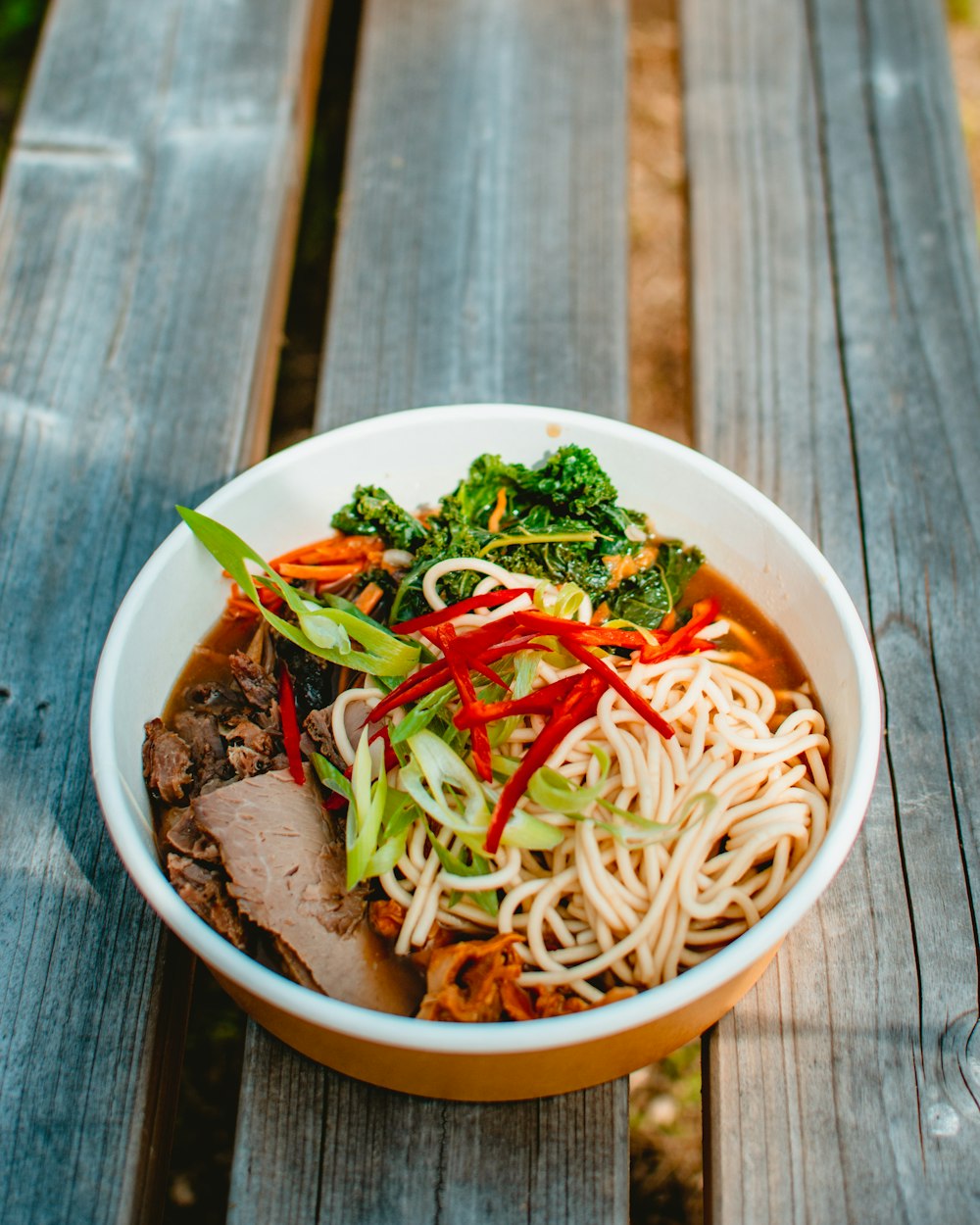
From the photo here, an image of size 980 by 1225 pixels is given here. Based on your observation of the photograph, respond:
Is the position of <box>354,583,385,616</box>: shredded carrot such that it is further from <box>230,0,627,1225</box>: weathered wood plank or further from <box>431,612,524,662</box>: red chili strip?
<box>230,0,627,1225</box>: weathered wood plank

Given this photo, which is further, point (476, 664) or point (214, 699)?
point (214, 699)

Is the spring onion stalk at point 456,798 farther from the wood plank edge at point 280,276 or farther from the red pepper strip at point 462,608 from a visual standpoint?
the wood plank edge at point 280,276

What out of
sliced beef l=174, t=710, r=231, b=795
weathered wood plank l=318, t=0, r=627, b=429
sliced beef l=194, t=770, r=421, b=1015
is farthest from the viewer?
weathered wood plank l=318, t=0, r=627, b=429

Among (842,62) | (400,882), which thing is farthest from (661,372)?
(400,882)

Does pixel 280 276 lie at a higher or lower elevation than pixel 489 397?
higher

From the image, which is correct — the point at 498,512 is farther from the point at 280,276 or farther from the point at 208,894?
the point at 280,276

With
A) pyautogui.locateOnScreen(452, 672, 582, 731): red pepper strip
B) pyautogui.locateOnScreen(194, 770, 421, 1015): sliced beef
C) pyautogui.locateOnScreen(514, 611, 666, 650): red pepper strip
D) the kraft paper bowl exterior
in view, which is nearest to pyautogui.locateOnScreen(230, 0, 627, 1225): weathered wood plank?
the kraft paper bowl exterior

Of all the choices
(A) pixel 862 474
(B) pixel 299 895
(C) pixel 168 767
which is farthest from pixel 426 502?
(A) pixel 862 474

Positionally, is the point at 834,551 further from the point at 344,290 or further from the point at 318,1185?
the point at 318,1185
